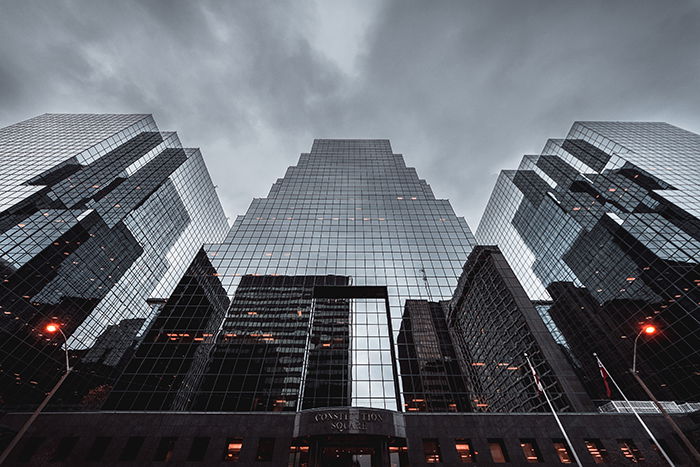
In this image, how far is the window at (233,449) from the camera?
1200 inches

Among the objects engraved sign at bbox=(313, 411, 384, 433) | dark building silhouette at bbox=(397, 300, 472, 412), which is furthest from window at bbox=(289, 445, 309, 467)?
dark building silhouette at bbox=(397, 300, 472, 412)

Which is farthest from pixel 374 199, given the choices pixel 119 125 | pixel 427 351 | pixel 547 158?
pixel 119 125

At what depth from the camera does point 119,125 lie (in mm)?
87625

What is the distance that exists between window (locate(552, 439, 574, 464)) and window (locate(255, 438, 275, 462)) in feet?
90.4

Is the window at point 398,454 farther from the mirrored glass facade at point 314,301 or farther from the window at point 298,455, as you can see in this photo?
the window at point 298,455

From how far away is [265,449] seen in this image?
A: 101 feet

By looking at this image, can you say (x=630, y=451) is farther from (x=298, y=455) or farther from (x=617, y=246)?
(x=617, y=246)

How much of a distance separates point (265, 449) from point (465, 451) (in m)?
19.6

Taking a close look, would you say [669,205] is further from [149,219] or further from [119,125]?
[119,125]

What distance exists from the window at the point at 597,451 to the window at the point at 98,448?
1856 inches

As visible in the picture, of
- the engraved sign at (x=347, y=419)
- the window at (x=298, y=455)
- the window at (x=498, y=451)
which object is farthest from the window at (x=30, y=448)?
the window at (x=498, y=451)

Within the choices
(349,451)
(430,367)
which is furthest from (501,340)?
(349,451)

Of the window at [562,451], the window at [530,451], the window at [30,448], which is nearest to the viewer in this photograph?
the window at [562,451]

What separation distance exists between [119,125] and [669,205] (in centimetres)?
12832
